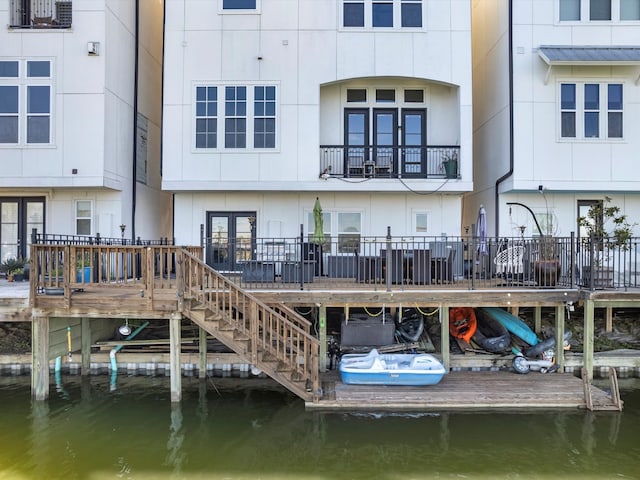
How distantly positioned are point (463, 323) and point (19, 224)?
1316cm

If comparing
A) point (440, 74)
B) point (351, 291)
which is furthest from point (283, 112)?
point (351, 291)

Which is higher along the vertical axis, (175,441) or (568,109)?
(568,109)

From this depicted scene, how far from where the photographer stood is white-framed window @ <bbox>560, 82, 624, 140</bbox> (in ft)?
44.7

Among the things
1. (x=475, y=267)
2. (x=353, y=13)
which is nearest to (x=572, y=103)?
(x=475, y=267)

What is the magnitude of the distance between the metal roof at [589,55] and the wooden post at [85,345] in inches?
549

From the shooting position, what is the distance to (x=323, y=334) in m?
10.8

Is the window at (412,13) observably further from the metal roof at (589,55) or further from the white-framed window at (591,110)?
the white-framed window at (591,110)

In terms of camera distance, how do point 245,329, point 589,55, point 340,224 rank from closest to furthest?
point 245,329, point 589,55, point 340,224

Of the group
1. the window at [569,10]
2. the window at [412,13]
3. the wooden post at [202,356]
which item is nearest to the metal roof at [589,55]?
the window at [569,10]

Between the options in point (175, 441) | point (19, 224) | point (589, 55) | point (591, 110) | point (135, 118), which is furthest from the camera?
point (135, 118)

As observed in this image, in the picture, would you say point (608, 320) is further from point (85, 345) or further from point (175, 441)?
point (85, 345)

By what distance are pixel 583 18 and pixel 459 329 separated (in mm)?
9871

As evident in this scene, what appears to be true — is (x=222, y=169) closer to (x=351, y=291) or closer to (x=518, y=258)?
(x=351, y=291)

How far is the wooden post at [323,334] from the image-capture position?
10555 mm
